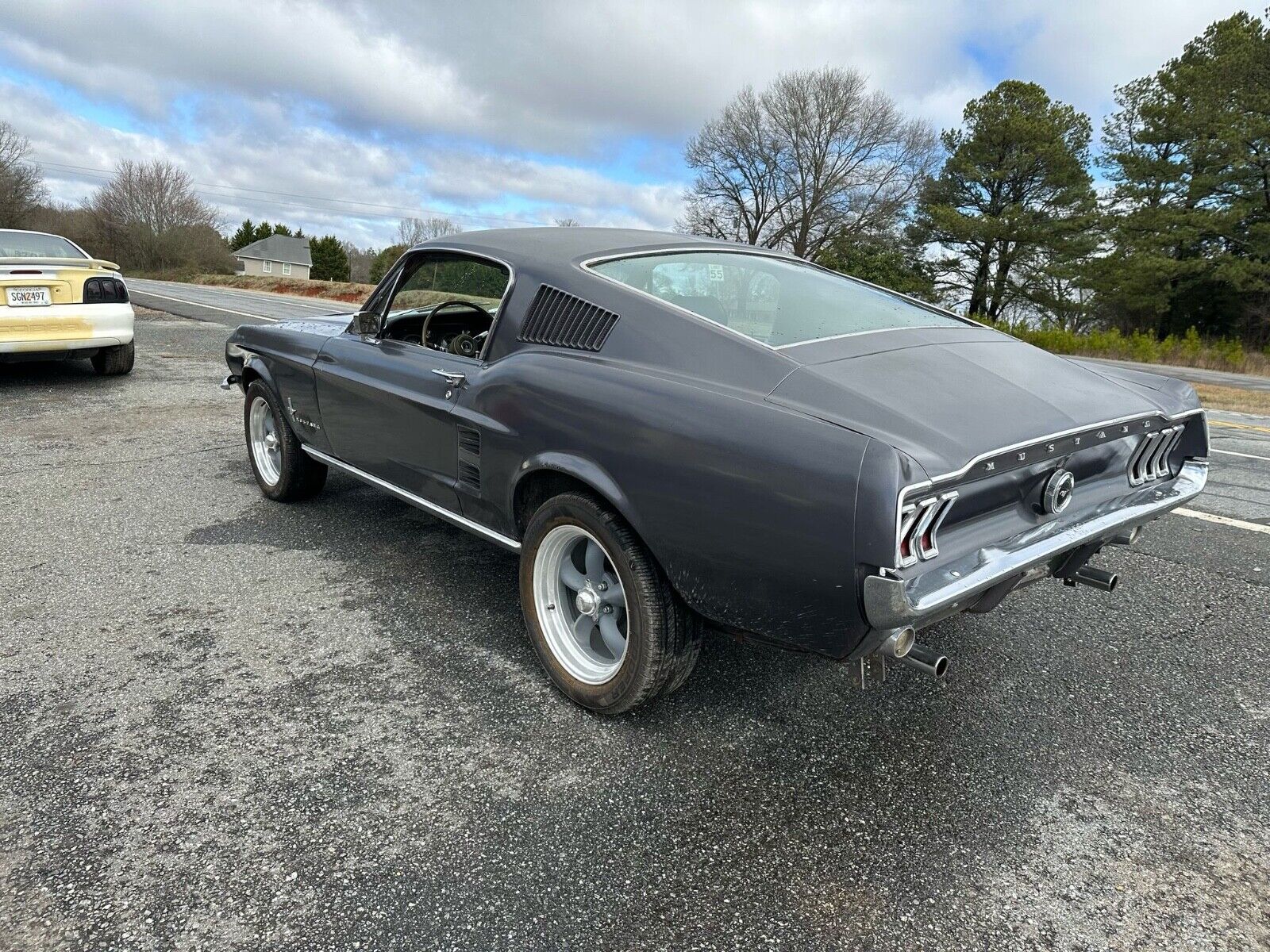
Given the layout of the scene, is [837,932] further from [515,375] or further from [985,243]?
[985,243]

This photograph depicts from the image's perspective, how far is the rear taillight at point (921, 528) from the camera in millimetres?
1833

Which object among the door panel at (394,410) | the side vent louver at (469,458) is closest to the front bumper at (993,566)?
the side vent louver at (469,458)

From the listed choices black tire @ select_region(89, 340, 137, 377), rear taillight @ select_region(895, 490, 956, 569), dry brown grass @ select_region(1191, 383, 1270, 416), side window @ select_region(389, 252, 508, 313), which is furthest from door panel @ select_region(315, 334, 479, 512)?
dry brown grass @ select_region(1191, 383, 1270, 416)

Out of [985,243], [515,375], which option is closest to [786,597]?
[515,375]

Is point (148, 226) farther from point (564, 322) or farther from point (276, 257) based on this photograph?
point (564, 322)

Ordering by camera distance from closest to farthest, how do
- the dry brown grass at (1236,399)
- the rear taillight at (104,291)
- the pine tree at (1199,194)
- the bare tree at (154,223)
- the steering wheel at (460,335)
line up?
the steering wheel at (460,335) → the rear taillight at (104,291) → the dry brown grass at (1236,399) → the pine tree at (1199,194) → the bare tree at (154,223)

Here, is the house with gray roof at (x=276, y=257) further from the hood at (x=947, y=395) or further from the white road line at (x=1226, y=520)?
the hood at (x=947, y=395)

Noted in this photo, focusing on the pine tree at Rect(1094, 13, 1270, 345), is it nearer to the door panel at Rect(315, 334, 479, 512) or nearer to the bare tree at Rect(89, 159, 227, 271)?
the door panel at Rect(315, 334, 479, 512)

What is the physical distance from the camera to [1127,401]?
8.48 feet

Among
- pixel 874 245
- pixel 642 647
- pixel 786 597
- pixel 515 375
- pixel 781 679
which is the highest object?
pixel 874 245

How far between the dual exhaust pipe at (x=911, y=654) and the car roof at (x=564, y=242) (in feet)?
5.43

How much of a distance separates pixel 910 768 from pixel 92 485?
4651 mm

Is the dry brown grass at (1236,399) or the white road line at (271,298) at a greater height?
the dry brown grass at (1236,399)

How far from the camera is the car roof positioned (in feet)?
9.64
